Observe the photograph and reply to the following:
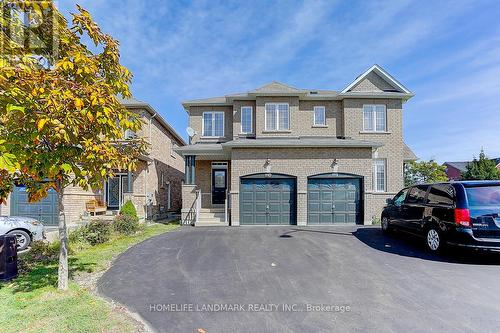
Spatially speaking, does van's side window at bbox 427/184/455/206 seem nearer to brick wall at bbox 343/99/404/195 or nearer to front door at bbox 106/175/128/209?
brick wall at bbox 343/99/404/195

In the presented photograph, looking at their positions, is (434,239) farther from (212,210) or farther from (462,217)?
(212,210)

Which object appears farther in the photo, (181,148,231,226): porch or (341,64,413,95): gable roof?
(341,64,413,95): gable roof

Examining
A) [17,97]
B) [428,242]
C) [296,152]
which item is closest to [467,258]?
[428,242]

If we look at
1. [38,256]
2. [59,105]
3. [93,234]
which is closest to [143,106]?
[93,234]

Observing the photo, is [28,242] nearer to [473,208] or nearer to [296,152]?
[296,152]

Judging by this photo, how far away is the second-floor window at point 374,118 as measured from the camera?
55.4 ft

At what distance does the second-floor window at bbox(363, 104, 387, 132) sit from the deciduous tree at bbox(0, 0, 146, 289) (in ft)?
50.0

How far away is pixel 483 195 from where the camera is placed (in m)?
7.12

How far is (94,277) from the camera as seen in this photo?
6.17m

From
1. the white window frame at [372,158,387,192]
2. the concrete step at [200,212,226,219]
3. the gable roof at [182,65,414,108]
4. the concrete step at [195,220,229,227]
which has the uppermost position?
the gable roof at [182,65,414,108]

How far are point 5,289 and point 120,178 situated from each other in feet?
41.4

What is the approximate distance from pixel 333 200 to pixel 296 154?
3.19m

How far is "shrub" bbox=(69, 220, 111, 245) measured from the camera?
9367mm

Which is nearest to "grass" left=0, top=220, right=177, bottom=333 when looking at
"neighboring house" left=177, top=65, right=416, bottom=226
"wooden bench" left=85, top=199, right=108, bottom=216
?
"neighboring house" left=177, top=65, right=416, bottom=226
